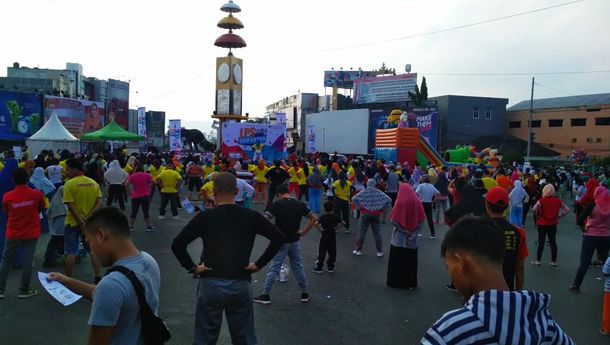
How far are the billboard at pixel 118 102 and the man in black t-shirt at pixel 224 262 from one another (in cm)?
4396

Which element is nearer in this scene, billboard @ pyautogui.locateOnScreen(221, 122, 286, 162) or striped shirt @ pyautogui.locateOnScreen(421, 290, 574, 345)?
striped shirt @ pyautogui.locateOnScreen(421, 290, 574, 345)

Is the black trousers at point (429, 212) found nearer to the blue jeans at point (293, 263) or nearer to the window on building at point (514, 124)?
the blue jeans at point (293, 263)

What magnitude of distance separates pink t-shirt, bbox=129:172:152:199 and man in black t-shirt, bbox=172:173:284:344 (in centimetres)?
802

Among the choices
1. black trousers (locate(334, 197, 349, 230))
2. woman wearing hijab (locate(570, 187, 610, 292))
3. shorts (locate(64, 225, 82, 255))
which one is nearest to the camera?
shorts (locate(64, 225, 82, 255))

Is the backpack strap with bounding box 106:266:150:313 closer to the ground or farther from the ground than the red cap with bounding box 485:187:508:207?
closer to the ground

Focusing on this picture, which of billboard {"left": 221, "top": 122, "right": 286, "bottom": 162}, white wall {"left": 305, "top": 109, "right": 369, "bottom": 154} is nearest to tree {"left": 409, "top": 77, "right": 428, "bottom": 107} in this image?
white wall {"left": 305, "top": 109, "right": 369, "bottom": 154}

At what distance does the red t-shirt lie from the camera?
6043mm

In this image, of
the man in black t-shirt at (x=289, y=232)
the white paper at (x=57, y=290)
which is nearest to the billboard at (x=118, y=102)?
the man in black t-shirt at (x=289, y=232)

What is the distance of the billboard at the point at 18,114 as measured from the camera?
100ft

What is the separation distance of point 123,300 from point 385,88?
168ft

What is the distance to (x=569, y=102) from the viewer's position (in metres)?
49.0

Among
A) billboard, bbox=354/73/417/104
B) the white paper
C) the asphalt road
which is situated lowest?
the asphalt road

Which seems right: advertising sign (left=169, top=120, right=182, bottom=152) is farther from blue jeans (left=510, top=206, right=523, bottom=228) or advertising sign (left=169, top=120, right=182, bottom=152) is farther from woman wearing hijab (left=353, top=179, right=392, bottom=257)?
blue jeans (left=510, top=206, right=523, bottom=228)

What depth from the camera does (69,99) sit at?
36281 mm
